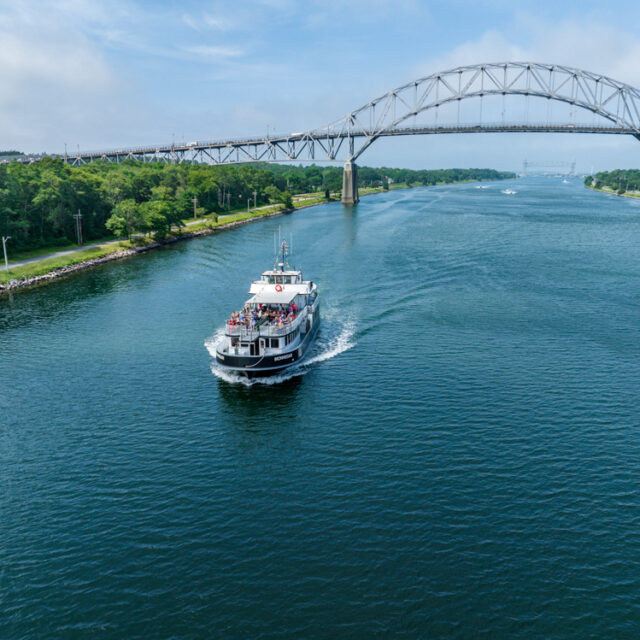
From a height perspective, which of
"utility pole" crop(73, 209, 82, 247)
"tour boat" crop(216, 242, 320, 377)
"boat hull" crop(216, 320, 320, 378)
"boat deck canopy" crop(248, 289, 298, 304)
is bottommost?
"boat hull" crop(216, 320, 320, 378)

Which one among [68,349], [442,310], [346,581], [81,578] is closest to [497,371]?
[442,310]

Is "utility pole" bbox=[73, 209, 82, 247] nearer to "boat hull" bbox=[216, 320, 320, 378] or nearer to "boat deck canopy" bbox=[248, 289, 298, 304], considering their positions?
"boat deck canopy" bbox=[248, 289, 298, 304]

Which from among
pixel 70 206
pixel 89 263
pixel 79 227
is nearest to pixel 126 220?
pixel 79 227

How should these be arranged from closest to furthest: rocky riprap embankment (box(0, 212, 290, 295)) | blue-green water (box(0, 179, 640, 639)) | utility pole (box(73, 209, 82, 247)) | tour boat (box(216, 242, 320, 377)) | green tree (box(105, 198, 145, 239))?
blue-green water (box(0, 179, 640, 639))
tour boat (box(216, 242, 320, 377))
rocky riprap embankment (box(0, 212, 290, 295))
utility pole (box(73, 209, 82, 247))
green tree (box(105, 198, 145, 239))

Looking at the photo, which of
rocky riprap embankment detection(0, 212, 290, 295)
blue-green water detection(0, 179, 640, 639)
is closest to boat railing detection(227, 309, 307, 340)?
blue-green water detection(0, 179, 640, 639)

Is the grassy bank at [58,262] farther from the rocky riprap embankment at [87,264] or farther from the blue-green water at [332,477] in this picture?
the blue-green water at [332,477]

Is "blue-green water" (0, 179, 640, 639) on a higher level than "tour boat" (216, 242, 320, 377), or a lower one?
lower

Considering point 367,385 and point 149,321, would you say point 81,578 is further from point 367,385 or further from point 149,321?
point 149,321
